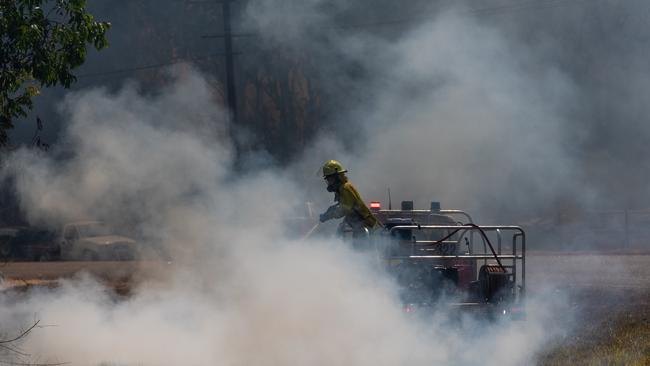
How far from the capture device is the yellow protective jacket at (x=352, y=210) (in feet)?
31.1

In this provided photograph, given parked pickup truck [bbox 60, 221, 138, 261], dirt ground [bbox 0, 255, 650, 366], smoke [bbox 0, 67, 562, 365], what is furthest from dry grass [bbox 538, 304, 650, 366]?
parked pickup truck [bbox 60, 221, 138, 261]

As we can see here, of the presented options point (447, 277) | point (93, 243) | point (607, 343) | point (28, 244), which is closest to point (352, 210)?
point (447, 277)

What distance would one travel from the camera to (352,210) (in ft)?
31.1

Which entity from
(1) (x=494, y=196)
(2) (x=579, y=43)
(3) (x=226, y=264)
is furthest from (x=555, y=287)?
(2) (x=579, y=43)

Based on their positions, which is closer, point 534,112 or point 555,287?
point 555,287

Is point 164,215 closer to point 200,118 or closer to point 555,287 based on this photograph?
point 200,118

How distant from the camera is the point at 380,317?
8.48 meters

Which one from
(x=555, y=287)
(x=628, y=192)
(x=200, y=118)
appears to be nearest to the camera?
(x=555, y=287)

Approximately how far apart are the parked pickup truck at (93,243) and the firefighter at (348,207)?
1334cm

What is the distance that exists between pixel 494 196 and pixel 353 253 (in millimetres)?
19711

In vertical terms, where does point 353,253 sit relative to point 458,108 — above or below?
below

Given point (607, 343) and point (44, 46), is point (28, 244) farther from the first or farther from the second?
point (607, 343)

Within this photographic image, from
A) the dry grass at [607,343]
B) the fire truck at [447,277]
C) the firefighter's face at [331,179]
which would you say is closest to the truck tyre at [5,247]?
the firefighter's face at [331,179]

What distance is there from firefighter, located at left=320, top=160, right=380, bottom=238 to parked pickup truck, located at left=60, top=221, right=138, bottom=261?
1334 cm
